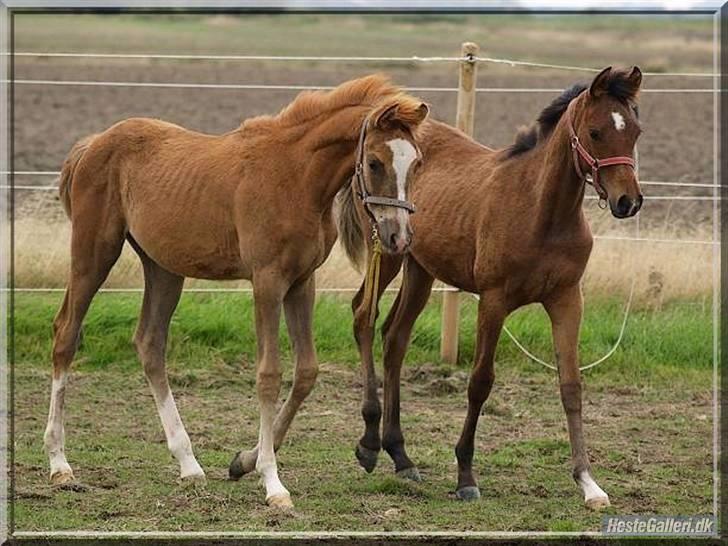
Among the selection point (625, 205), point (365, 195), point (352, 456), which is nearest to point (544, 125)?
point (625, 205)

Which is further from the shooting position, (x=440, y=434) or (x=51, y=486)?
(x=440, y=434)

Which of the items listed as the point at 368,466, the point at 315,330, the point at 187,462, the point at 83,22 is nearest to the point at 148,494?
the point at 187,462

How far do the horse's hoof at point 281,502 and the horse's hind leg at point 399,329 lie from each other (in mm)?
1126

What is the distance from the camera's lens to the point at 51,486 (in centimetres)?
592

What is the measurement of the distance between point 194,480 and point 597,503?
190 centimetres

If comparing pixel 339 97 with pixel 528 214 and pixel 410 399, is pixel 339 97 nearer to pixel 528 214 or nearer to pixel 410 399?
pixel 528 214

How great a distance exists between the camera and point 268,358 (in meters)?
5.75

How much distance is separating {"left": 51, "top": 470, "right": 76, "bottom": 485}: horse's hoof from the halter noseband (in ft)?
6.52

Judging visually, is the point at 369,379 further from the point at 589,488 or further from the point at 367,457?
the point at 589,488

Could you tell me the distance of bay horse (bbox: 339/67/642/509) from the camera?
223 inches

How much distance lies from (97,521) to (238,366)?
3.13m

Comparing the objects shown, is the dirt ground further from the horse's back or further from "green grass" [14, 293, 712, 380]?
the horse's back

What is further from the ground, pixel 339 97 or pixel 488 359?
pixel 339 97

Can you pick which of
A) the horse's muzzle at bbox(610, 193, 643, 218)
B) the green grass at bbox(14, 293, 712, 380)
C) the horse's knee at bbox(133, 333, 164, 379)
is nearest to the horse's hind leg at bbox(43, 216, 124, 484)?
the horse's knee at bbox(133, 333, 164, 379)
